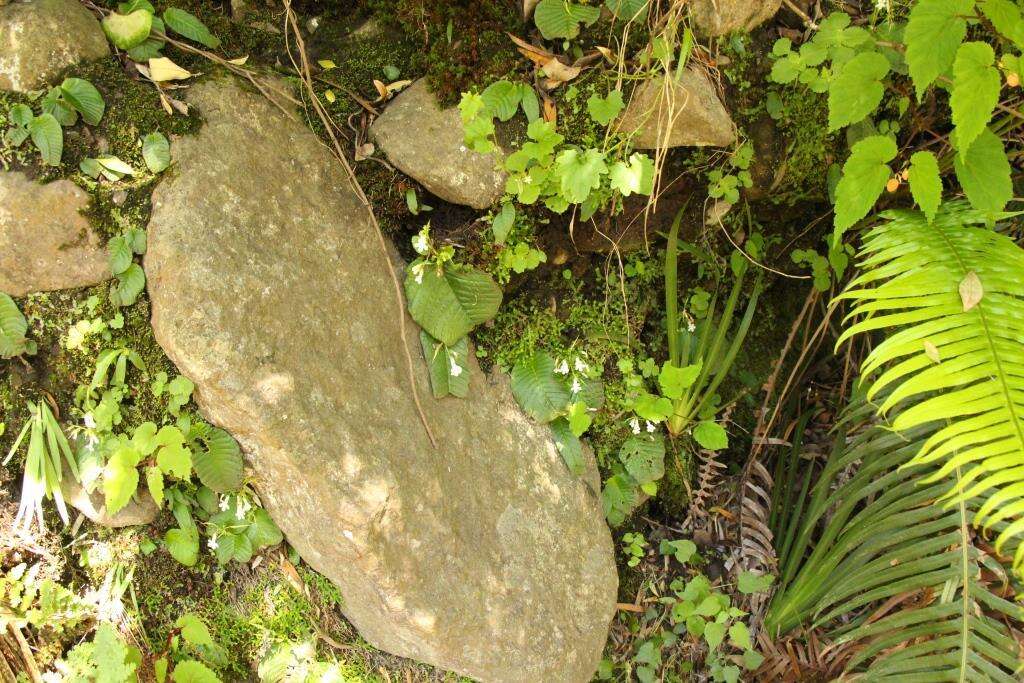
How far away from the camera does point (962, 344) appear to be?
7.18ft

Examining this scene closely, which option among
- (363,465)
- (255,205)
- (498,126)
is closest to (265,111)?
(255,205)

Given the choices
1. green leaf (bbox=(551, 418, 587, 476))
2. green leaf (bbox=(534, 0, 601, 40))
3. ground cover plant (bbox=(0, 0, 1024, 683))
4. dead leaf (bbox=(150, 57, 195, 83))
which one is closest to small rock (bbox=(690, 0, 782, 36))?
ground cover plant (bbox=(0, 0, 1024, 683))

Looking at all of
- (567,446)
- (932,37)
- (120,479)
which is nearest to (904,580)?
(567,446)

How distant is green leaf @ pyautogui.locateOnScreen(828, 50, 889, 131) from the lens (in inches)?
→ 89.7

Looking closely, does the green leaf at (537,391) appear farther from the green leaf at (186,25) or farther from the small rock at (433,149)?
the green leaf at (186,25)

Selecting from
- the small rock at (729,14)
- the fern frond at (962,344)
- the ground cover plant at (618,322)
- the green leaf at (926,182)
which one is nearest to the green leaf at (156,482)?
the ground cover plant at (618,322)

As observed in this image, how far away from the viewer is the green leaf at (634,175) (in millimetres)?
2443

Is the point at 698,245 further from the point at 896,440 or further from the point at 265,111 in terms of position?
the point at 265,111

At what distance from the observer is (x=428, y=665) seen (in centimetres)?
264

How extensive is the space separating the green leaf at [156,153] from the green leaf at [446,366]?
3.22ft

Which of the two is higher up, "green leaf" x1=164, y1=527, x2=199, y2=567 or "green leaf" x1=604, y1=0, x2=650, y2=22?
"green leaf" x1=604, y1=0, x2=650, y2=22

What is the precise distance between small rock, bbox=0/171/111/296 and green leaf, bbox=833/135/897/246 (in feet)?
7.63

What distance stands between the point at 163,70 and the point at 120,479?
128 cm

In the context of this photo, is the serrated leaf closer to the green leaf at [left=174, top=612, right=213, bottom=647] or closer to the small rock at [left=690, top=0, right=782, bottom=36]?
the small rock at [left=690, top=0, right=782, bottom=36]
